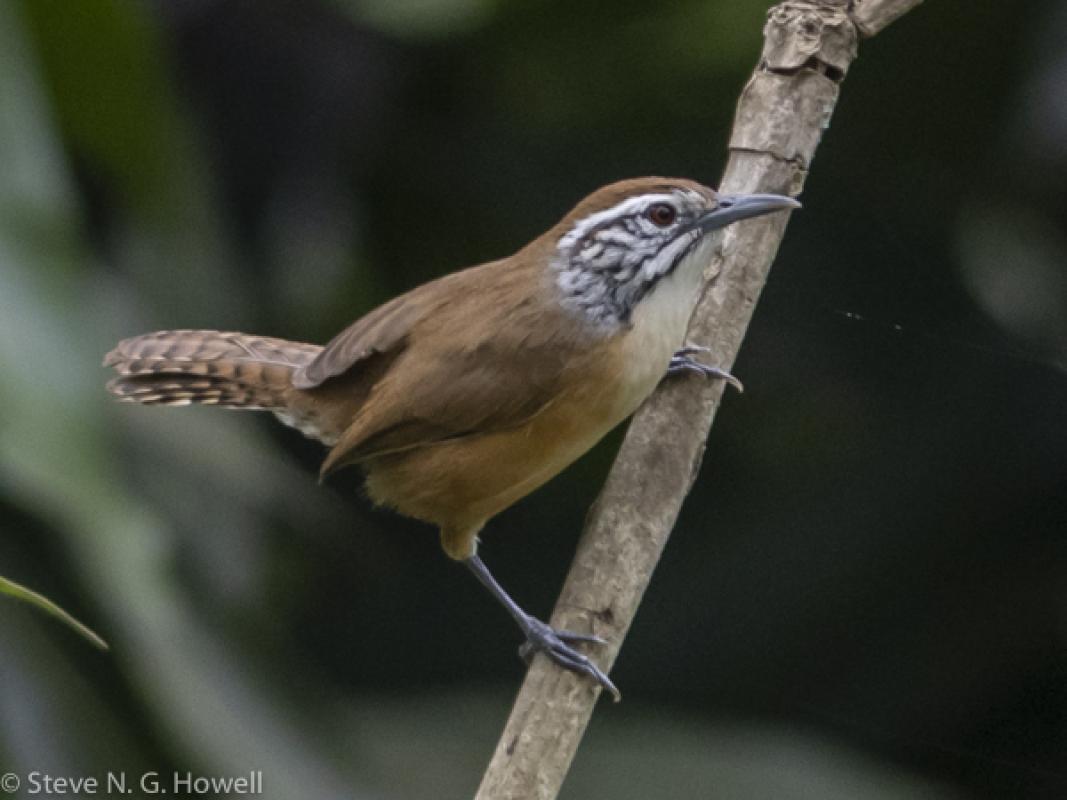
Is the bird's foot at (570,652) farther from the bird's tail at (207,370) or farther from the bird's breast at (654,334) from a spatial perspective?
the bird's tail at (207,370)

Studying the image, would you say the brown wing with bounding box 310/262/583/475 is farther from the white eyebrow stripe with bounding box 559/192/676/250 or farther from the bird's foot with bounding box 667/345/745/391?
the bird's foot with bounding box 667/345/745/391

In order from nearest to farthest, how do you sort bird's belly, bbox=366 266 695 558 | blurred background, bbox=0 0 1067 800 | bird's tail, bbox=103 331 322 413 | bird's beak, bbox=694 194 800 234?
bird's beak, bbox=694 194 800 234 < bird's belly, bbox=366 266 695 558 < bird's tail, bbox=103 331 322 413 < blurred background, bbox=0 0 1067 800

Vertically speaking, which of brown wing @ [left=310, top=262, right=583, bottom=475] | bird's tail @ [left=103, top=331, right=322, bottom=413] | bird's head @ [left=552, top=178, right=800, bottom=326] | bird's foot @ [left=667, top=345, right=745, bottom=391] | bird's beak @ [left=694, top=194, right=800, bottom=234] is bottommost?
bird's tail @ [left=103, top=331, right=322, bottom=413]

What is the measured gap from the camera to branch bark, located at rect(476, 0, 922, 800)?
3.37 meters

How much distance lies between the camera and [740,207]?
3.71 m

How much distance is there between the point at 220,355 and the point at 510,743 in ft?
5.38

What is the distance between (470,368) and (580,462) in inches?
64.4

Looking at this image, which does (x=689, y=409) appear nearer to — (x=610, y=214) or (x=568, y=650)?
(x=610, y=214)

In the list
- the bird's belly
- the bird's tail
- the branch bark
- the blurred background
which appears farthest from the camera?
the blurred background

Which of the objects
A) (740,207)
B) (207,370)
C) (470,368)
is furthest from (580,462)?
(740,207)

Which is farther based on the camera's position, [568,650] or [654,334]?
[654,334]

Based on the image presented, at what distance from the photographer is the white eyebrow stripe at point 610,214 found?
3.88m

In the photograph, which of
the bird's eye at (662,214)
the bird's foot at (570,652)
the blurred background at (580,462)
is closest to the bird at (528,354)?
the bird's eye at (662,214)

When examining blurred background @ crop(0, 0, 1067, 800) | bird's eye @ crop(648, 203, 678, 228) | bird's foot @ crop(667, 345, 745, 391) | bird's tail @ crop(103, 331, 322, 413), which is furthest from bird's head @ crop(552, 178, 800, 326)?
blurred background @ crop(0, 0, 1067, 800)
